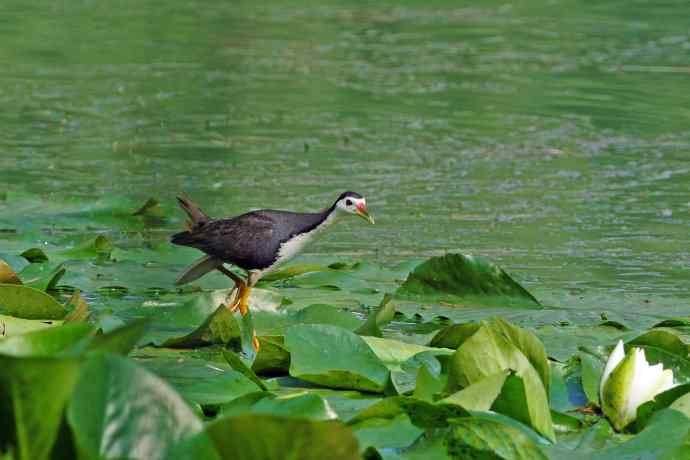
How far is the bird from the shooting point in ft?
16.3

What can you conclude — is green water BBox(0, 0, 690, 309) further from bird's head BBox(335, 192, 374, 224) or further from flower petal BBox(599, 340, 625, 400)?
flower petal BBox(599, 340, 625, 400)

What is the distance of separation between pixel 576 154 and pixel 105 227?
12.1 ft

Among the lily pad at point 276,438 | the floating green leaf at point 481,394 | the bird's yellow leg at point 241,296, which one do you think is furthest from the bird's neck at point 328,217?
the lily pad at point 276,438

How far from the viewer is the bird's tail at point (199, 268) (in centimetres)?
492

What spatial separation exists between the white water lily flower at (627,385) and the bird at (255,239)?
2097 millimetres

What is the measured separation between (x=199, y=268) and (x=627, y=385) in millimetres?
2394

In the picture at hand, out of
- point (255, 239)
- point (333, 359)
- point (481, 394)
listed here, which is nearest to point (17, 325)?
point (333, 359)

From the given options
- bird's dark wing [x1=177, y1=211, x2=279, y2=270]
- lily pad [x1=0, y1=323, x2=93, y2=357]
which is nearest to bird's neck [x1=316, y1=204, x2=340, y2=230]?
bird's dark wing [x1=177, y1=211, x2=279, y2=270]

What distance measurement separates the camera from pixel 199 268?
505 centimetres

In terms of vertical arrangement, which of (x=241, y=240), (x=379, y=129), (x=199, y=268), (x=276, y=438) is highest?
(x=276, y=438)

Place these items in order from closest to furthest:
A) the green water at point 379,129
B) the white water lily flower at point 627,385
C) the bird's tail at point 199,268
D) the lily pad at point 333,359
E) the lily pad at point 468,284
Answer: the white water lily flower at point 627,385, the lily pad at point 333,359, the lily pad at point 468,284, the bird's tail at point 199,268, the green water at point 379,129

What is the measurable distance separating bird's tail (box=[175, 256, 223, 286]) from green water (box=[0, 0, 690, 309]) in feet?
0.30

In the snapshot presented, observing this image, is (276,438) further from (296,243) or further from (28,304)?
(296,243)

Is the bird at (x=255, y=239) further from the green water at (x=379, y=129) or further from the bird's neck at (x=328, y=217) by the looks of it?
the green water at (x=379, y=129)
